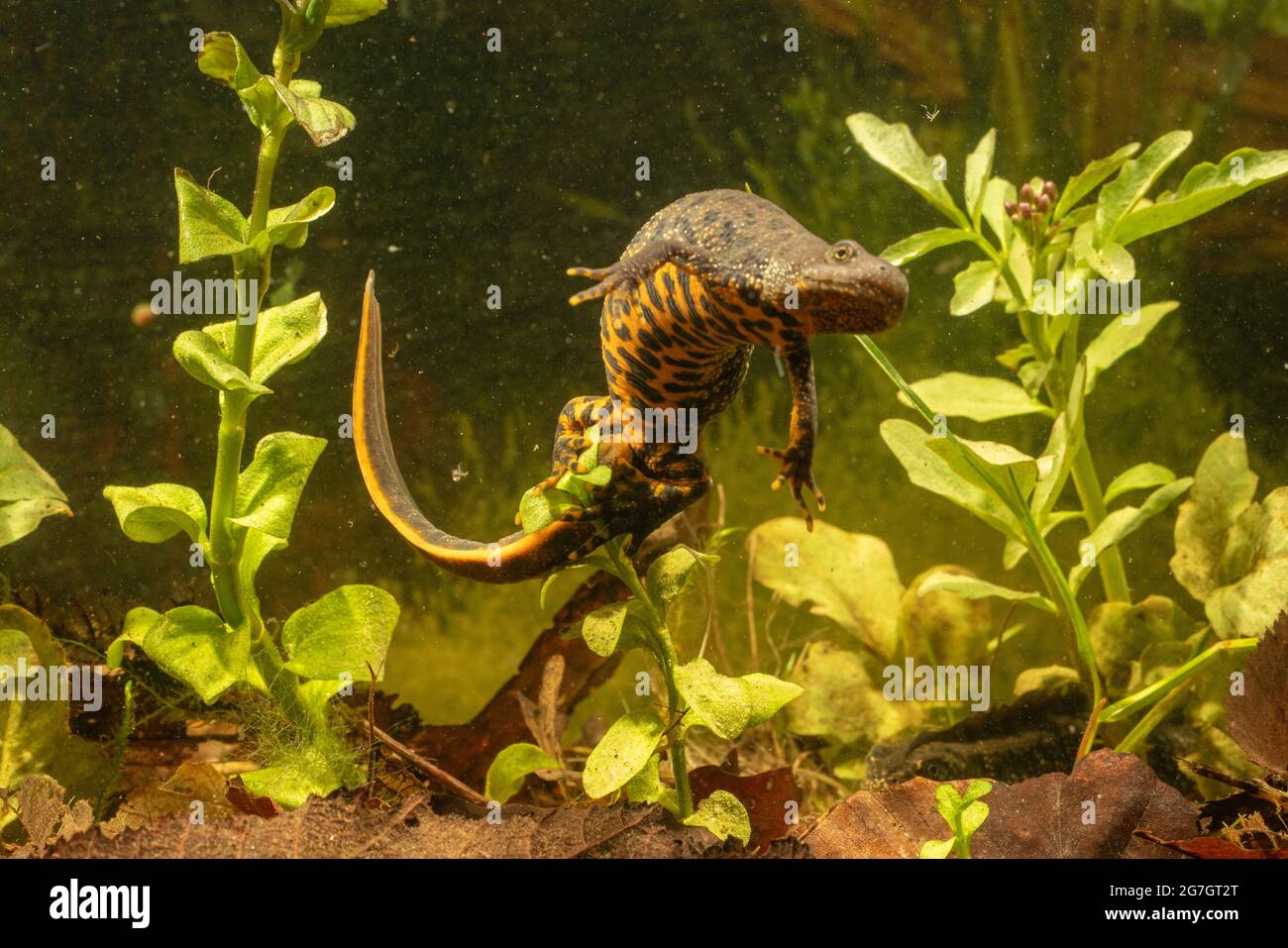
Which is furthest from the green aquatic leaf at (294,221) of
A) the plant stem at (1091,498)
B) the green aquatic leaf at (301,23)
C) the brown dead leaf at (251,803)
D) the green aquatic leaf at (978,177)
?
the plant stem at (1091,498)

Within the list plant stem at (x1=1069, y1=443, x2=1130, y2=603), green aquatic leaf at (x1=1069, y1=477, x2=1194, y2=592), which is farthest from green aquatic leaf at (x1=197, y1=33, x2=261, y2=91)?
plant stem at (x1=1069, y1=443, x2=1130, y2=603)

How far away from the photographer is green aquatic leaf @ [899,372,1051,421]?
2289 millimetres

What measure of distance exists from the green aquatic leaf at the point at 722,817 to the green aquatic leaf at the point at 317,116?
123 centimetres

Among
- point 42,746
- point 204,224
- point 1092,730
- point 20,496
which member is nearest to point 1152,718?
point 1092,730

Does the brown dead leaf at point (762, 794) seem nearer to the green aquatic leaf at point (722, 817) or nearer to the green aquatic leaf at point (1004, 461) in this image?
the green aquatic leaf at point (722, 817)

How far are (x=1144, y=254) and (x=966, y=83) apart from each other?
31.4 inches

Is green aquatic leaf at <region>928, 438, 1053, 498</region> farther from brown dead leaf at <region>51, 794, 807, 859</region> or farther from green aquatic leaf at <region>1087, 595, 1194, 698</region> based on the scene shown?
brown dead leaf at <region>51, 794, 807, 859</region>

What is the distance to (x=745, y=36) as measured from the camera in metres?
2.68

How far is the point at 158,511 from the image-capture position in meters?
1.52

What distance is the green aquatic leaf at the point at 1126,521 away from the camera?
2.05 m

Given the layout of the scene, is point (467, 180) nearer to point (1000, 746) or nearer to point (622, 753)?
point (622, 753)
